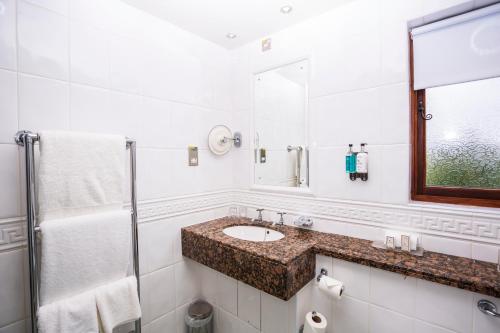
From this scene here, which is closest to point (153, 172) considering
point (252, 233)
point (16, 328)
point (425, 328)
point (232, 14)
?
point (252, 233)

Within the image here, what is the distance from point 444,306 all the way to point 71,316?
1.51 meters

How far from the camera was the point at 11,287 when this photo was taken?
98 cm

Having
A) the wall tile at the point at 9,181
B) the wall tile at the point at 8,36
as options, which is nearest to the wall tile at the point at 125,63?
the wall tile at the point at 8,36

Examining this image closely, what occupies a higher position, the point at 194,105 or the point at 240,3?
→ the point at 240,3

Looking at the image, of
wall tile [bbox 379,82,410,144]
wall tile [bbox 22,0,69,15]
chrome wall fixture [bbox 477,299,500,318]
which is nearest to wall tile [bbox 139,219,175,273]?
wall tile [bbox 22,0,69,15]

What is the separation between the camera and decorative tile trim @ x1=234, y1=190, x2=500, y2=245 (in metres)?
1.02

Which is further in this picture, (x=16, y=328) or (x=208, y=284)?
(x=208, y=284)

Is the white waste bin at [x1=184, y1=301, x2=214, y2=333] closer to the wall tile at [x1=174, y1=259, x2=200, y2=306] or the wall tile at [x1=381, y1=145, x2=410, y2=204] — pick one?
the wall tile at [x1=174, y1=259, x2=200, y2=306]

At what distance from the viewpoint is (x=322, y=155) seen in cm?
146

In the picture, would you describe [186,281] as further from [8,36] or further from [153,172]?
[8,36]

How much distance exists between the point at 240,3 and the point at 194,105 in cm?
69

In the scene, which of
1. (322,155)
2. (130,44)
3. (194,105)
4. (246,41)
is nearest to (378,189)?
(322,155)

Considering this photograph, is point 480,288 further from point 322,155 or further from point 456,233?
point 322,155

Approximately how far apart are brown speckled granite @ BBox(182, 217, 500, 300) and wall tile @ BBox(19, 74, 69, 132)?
95cm
